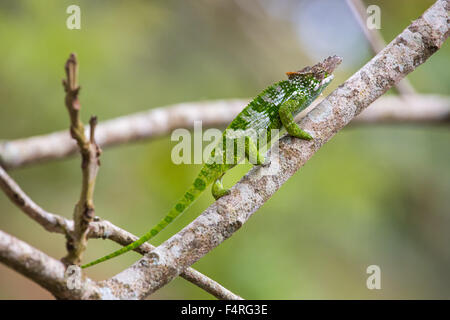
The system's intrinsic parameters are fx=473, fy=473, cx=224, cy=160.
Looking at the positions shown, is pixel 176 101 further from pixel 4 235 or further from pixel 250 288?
pixel 4 235

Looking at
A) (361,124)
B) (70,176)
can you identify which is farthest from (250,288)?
(70,176)

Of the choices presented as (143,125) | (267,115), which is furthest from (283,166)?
(143,125)

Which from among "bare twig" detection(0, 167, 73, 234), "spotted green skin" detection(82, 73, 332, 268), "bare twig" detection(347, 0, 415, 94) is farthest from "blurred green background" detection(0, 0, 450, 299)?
"bare twig" detection(0, 167, 73, 234)

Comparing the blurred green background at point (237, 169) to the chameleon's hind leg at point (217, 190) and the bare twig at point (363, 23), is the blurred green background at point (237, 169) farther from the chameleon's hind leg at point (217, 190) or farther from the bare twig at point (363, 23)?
the chameleon's hind leg at point (217, 190)

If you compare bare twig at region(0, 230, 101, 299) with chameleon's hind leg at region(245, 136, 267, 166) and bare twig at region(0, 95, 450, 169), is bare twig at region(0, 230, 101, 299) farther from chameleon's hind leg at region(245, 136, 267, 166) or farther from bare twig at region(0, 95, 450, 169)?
bare twig at region(0, 95, 450, 169)

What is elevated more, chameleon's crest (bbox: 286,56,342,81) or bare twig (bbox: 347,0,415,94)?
bare twig (bbox: 347,0,415,94)

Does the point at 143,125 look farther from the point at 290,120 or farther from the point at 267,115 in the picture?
the point at 290,120
